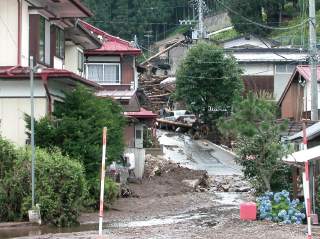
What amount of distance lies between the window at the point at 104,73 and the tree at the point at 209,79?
11.6 meters

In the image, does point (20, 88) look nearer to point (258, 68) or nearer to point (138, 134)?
point (138, 134)

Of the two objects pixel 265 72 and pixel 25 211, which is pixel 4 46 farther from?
pixel 265 72

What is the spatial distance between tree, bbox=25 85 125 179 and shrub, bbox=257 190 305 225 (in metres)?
5.17

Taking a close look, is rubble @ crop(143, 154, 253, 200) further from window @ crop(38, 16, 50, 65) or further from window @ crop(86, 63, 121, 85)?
window @ crop(38, 16, 50, 65)

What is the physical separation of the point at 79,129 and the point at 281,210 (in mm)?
6278

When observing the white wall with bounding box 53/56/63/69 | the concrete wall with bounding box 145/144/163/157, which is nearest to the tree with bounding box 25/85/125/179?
the white wall with bounding box 53/56/63/69

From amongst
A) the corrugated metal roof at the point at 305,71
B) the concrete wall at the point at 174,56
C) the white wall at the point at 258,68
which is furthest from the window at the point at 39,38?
the concrete wall at the point at 174,56

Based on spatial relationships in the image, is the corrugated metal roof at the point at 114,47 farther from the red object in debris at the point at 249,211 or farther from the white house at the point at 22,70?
the red object in debris at the point at 249,211

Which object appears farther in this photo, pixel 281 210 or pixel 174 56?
pixel 174 56

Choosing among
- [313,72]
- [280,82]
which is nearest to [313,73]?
[313,72]

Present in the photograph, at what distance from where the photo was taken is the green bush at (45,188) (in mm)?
10938

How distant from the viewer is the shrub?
38.5ft

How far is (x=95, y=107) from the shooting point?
1412 centimetres

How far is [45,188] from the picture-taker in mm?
10859
